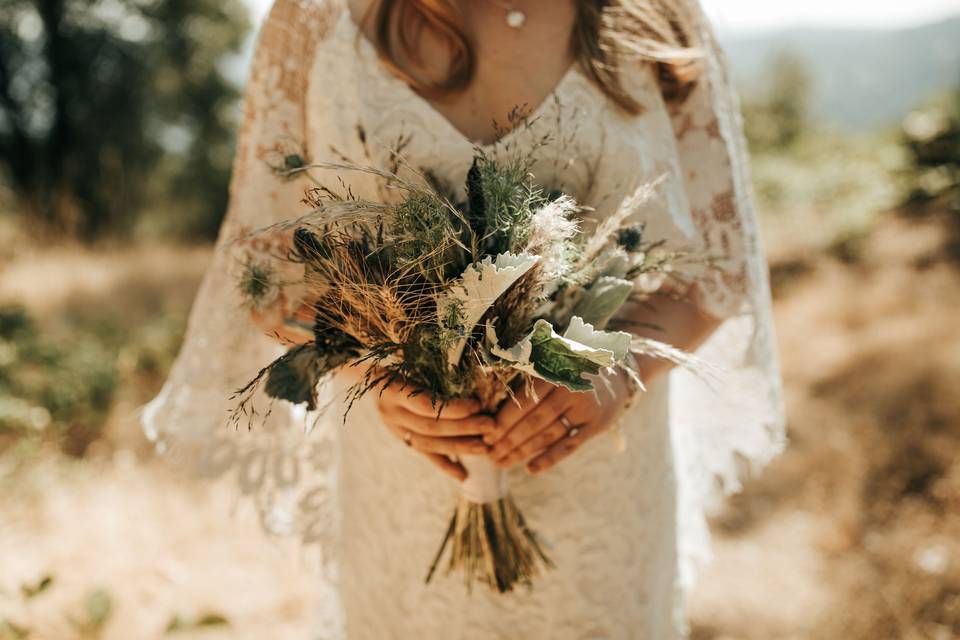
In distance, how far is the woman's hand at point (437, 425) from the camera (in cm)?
110

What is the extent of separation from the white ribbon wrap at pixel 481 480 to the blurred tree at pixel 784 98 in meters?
25.3

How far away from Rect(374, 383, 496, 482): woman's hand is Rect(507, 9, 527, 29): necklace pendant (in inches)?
28.6

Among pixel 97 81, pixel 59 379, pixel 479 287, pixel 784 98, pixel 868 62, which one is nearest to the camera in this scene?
pixel 479 287

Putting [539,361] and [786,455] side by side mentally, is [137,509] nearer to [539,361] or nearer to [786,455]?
[539,361]

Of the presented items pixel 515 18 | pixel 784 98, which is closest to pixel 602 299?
pixel 515 18

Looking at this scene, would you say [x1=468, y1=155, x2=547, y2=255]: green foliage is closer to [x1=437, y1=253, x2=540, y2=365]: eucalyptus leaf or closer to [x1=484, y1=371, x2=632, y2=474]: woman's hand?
[x1=437, y1=253, x2=540, y2=365]: eucalyptus leaf

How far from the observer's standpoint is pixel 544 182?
116 centimetres

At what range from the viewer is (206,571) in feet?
9.59

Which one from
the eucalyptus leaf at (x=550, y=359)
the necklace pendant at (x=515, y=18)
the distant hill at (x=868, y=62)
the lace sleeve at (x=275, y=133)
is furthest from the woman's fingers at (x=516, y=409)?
the distant hill at (x=868, y=62)

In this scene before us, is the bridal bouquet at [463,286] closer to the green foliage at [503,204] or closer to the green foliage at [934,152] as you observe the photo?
the green foliage at [503,204]

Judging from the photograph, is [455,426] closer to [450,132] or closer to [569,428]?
[569,428]

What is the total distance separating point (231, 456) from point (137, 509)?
182cm

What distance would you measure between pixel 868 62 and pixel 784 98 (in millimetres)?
37390

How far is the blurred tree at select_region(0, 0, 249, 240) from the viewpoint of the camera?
1069cm
